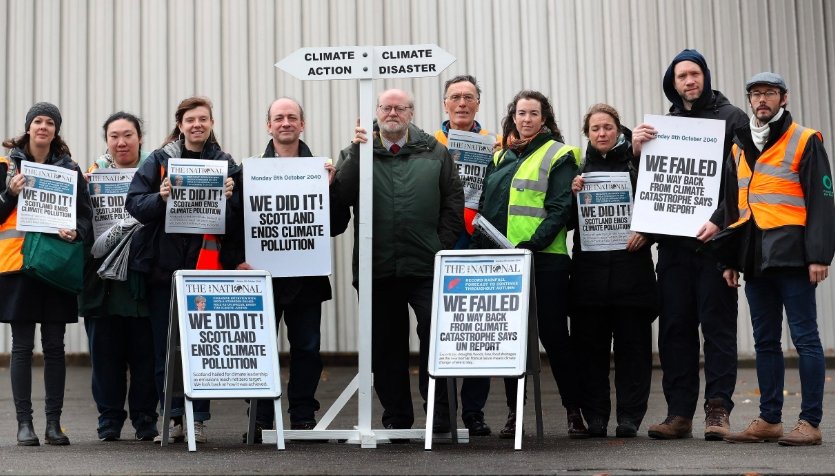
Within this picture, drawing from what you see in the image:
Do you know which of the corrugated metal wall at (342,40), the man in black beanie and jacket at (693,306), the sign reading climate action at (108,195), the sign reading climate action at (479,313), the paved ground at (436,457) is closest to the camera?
the paved ground at (436,457)

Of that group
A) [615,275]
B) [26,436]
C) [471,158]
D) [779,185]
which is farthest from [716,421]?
[26,436]

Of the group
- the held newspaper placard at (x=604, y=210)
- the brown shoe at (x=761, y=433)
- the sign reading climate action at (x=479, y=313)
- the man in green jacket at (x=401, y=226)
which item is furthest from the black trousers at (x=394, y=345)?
the brown shoe at (x=761, y=433)

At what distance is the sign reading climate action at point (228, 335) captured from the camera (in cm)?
762

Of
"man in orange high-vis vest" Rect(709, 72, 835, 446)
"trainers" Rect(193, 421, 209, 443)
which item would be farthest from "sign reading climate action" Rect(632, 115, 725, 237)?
"trainers" Rect(193, 421, 209, 443)

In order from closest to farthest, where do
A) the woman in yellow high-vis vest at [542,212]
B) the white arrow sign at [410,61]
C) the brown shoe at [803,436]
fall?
the brown shoe at [803,436], the white arrow sign at [410,61], the woman in yellow high-vis vest at [542,212]

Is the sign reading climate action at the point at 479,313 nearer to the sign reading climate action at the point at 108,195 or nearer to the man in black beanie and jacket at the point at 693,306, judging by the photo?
the man in black beanie and jacket at the point at 693,306

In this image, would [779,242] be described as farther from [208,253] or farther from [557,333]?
[208,253]

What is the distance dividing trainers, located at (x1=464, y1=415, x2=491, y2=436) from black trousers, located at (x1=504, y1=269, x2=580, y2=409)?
0.30 metres

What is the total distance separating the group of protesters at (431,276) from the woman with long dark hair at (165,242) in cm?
1

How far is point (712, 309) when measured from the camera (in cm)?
792

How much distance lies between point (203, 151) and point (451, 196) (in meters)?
1.68

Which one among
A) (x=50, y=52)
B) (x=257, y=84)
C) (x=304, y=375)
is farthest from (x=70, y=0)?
(x=304, y=375)

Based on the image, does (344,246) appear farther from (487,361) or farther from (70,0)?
(487,361)

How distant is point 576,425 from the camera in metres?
8.37
